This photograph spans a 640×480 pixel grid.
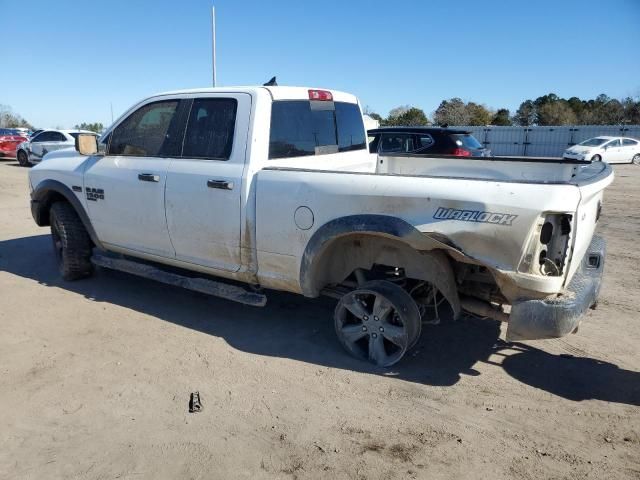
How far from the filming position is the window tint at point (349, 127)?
200 inches

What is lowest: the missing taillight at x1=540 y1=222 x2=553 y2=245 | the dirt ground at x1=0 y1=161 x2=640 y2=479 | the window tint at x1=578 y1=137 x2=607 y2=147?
the dirt ground at x1=0 y1=161 x2=640 y2=479

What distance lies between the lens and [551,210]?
289cm

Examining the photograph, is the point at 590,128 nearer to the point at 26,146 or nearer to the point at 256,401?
the point at 26,146

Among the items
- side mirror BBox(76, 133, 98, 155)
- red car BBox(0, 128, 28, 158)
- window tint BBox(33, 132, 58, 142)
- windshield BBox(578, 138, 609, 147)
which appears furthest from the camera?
windshield BBox(578, 138, 609, 147)

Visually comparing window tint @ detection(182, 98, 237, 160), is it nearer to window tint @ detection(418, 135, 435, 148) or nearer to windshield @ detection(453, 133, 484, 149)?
window tint @ detection(418, 135, 435, 148)

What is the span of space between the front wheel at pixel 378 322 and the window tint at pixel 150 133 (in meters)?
2.11

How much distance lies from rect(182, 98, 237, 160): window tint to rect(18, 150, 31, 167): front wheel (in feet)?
63.0

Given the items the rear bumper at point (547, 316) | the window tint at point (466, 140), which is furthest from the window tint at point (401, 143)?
the rear bumper at point (547, 316)

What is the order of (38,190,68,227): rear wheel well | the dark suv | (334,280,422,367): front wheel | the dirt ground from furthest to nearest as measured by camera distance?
the dark suv < (38,190,68,227): rear wheel well < (334,280,422,367): front wheel < the dirt ground

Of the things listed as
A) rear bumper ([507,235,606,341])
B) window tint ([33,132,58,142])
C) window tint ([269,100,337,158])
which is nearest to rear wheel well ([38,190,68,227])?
window tint ([269,100,337,158])

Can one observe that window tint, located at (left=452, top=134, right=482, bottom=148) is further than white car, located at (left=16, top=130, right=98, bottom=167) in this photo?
No

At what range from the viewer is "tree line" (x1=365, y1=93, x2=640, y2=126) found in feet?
154

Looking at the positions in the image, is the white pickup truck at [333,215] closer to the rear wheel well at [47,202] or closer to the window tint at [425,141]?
the rear wheel well at [47,202]

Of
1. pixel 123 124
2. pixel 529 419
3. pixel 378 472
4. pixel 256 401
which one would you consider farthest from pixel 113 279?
pixel 529 419
